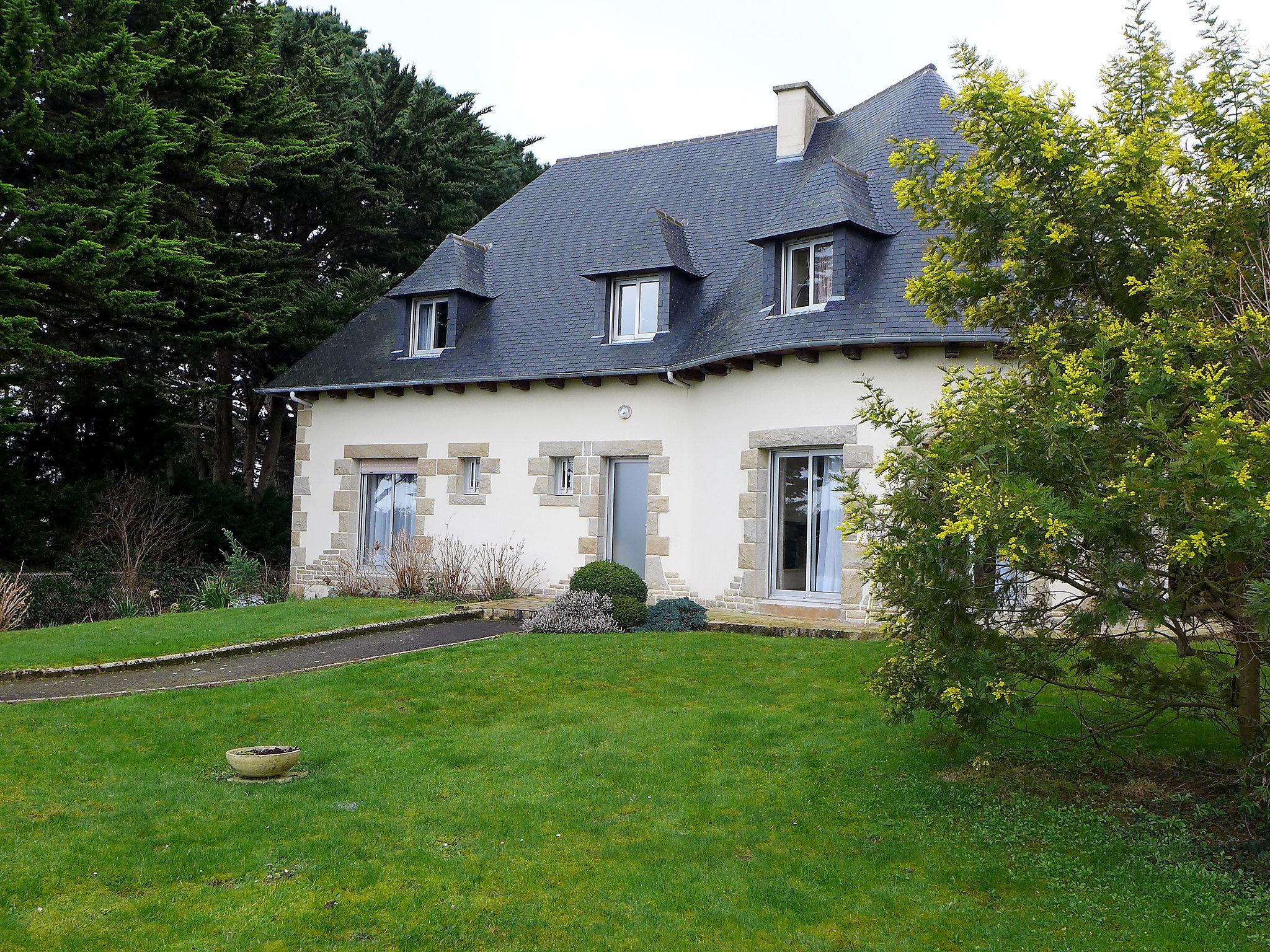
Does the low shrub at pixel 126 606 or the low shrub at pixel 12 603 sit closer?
the low shrub at pixel 12 603

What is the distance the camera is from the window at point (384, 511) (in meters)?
15.7

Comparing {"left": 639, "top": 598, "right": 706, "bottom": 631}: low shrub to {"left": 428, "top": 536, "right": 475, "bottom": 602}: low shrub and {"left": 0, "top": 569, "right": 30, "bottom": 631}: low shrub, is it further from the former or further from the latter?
{"left": 0, "top": 569, "right": 30, "bottom": 631}: low shrub

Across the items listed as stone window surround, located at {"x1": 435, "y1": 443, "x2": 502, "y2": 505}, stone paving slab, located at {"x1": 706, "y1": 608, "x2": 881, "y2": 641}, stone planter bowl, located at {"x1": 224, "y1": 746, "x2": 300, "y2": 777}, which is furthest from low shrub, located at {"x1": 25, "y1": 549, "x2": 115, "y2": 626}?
stone planter bowl, located at {"x1": 224, "y1": 746, "x2": 300, "y2": 777}

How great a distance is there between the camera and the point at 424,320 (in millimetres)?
16125

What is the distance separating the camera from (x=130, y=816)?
500 cm

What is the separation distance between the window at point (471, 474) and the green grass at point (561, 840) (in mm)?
7623

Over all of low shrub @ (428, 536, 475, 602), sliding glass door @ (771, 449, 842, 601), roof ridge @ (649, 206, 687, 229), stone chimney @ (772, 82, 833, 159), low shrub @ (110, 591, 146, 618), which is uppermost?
stone chimney @ (772, 82, 833, 159)

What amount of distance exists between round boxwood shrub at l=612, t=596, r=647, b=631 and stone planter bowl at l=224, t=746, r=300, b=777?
579cm

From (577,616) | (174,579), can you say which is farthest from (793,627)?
(174,579)

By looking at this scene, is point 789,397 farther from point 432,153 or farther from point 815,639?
point 432,153

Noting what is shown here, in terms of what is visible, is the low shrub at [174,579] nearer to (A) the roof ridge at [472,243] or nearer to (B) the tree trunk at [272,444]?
(B) the tree trunk at [272,444]

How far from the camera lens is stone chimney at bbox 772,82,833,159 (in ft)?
50.8

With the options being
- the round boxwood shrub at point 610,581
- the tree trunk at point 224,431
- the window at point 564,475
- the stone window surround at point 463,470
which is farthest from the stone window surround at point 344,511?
the tree trunk at point 224,431

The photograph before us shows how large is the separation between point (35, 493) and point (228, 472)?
5.28 meters
